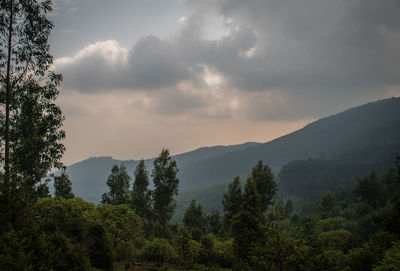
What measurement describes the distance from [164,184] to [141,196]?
4.93 meters

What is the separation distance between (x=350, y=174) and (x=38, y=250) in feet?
713

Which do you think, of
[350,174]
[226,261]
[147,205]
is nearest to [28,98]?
[226,261]

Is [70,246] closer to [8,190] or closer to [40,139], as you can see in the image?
[8,190]

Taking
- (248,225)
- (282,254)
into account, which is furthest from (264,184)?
(282,254)

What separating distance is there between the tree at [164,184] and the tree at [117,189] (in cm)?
467

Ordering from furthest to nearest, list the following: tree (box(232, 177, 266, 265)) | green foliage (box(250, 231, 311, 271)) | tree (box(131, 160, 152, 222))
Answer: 1. tree (box(131, 160, 152, 222))
2. tree (box(232, 177, 266, 265))
3. green foliage (box(250, 231, 311, 271))

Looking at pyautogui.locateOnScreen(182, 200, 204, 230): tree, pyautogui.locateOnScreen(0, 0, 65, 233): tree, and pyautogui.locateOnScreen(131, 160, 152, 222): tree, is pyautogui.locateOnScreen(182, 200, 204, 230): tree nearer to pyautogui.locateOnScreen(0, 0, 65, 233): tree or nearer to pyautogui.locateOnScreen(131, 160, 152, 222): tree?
pyautogui.locateOnScreen(131, 160, 152, 222): tree

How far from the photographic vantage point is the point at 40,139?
16.8 m

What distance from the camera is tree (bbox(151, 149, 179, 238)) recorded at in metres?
38.5

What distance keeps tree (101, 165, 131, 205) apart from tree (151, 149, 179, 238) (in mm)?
4673

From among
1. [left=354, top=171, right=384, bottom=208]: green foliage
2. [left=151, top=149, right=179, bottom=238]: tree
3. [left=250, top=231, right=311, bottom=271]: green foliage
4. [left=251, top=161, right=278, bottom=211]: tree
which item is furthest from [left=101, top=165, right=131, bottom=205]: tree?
[left=354, top=171, right=384, bottom=208]: green foliage

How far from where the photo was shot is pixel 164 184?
39094 millimetres

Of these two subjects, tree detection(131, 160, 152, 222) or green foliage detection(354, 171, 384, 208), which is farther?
green foliage detection(354, 171, 384, 208)

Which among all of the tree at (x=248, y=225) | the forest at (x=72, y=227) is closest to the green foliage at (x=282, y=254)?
the forest at (x=72, y=227)
